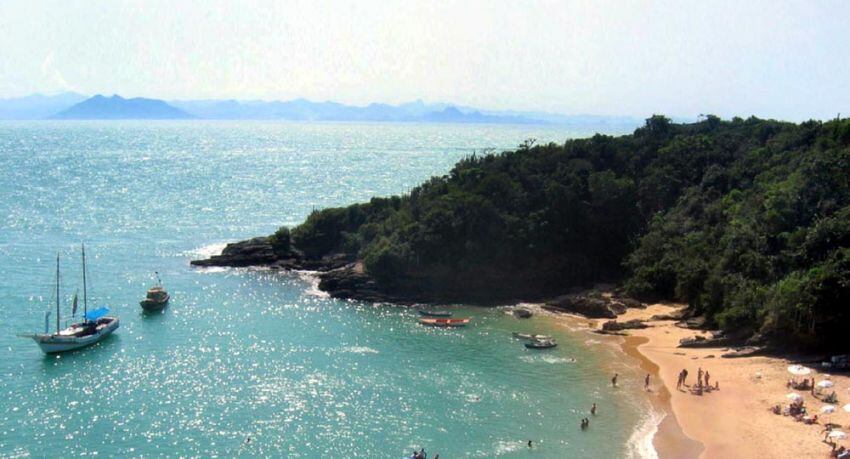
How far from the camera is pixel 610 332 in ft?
183

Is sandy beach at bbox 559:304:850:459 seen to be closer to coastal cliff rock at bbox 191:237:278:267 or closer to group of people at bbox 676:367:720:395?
group of people at bbox 676:367:720:395

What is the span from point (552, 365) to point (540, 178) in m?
28.7

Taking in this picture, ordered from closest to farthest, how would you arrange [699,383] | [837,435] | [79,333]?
[837,435], [699,383], [79,333]

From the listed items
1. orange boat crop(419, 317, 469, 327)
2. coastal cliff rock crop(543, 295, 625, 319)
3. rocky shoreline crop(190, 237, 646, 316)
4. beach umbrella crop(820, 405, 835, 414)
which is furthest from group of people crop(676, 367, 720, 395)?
orange boat crop(419, 317, 469, 327)

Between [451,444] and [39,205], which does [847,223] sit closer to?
[451,444]

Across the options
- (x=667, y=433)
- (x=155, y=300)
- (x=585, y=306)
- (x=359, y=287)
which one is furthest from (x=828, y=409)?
(x=155, y=300)

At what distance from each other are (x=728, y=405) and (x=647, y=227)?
31.2 meters

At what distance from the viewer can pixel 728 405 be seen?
1658 inches

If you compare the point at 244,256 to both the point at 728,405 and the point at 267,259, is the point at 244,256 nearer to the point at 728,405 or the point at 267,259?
the point at 267,259

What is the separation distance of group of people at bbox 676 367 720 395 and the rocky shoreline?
1052 centimetres

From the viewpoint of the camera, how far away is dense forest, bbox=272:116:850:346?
51062 millimetres

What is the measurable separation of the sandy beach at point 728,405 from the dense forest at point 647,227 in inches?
162

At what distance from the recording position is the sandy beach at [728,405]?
1462 inches

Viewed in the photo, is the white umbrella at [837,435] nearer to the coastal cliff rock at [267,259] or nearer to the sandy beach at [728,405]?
the sandy beach at [728,405]
